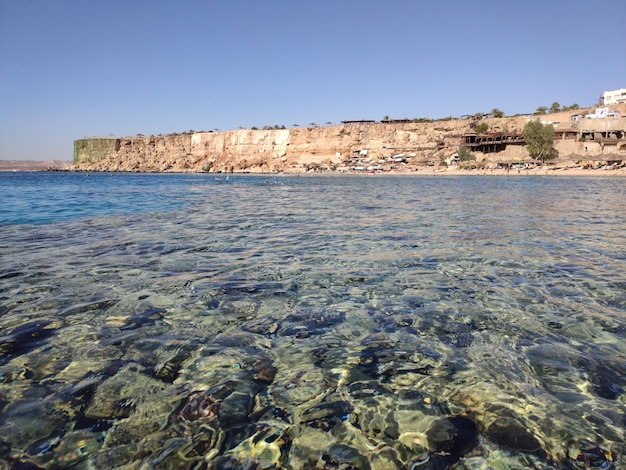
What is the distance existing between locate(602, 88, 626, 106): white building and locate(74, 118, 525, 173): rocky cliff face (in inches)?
1156

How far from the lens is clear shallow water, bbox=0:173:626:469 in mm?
2062

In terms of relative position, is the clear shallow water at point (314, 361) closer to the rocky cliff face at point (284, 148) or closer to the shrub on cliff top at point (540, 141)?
the shrub on cliff top at point (540, 141)

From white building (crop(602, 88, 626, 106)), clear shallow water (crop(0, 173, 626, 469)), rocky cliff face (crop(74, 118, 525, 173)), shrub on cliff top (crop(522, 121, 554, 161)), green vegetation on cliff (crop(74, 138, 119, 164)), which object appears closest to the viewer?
clear shallow water (crop(0, 173, 626, 469))

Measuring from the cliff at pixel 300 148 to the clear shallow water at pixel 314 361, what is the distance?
72177 mm

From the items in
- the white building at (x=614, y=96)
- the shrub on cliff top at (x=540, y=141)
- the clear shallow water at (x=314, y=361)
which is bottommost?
the clear shallow water at (x=314, y=361)

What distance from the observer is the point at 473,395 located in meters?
2.53

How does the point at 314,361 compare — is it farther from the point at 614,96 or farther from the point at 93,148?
the point at 93,148

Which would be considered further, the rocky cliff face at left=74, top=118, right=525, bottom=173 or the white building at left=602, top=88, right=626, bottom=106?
the white building at left=602, top=88, right=626, bottom=106

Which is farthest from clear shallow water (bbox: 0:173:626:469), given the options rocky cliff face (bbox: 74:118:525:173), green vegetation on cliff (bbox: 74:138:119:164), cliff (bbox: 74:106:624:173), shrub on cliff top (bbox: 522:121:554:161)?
green vegetation on cliff (bbox: 74:138:119:164)

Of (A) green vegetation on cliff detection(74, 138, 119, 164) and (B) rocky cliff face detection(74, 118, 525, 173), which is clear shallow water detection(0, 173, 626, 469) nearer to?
(B) rocky cliff face detection(74, 118, 525, 173)

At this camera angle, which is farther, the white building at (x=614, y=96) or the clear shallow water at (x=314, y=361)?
the white building at (x=614, y=96)

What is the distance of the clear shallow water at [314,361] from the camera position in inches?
81.2

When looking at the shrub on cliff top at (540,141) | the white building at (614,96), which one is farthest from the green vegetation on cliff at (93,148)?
the white building at (614,96)

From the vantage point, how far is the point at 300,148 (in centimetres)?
9250
